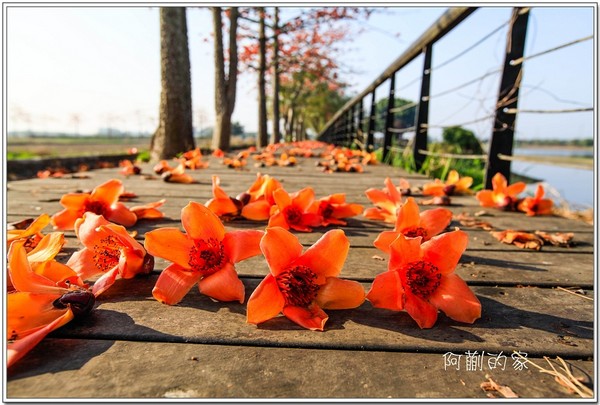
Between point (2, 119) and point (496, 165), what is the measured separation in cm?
273

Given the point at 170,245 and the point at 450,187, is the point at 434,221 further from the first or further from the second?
the point at 450,187

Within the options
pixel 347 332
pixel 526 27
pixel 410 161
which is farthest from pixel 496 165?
pixel 347 332

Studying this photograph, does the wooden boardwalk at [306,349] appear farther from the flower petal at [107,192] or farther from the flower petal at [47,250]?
the flower petal at [107,192]

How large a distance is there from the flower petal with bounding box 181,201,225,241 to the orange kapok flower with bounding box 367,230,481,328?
374 millimetres

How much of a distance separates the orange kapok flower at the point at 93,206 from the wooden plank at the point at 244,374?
2.93 ft

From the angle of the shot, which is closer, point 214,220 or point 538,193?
point 214,220

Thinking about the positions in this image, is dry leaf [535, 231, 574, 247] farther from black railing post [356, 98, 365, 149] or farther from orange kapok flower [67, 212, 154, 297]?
black railing post [356, 98, 365, 149]

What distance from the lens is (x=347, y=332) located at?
31.2 inches

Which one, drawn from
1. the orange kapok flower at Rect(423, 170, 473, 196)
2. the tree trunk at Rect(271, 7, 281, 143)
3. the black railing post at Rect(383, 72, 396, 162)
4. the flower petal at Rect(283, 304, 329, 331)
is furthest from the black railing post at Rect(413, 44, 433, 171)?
the tree trunk at Rect(271, 7, 281, 143)

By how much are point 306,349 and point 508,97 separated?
8.36 ft

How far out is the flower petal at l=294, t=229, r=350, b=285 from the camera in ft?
2.81

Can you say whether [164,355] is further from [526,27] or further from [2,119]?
[526,27]

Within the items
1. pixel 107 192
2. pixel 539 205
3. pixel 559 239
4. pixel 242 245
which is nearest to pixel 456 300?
pixel 242 245

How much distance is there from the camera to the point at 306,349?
0.73 m
